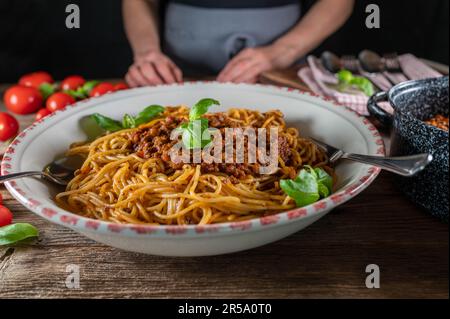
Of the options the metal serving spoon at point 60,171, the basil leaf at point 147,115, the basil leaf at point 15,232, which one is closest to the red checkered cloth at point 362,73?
the basil leaf at point 147,115

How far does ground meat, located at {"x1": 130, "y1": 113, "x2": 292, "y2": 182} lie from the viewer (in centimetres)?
172

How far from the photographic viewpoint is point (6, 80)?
4434 mm

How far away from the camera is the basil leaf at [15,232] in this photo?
156 centimetres

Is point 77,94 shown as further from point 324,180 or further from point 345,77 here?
point 324,180

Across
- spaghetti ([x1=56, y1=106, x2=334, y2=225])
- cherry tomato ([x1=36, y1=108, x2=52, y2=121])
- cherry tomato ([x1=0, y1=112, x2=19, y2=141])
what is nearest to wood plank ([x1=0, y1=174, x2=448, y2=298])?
spaghetti ([x1=56, y1=106, x2=334, y2=225])

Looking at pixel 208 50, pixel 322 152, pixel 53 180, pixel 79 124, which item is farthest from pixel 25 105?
pixel 322 152

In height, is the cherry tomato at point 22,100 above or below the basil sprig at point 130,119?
below

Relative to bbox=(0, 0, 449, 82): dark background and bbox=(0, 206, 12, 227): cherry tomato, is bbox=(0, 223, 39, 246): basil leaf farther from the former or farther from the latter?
bbox=(0, 0, 449, 82): dark background

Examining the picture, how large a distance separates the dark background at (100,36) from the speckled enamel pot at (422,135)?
2647 millimetres

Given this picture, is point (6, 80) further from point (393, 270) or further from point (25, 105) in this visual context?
point (393, 270)

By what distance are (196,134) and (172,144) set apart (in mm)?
192

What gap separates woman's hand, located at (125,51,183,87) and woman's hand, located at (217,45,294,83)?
29 cm

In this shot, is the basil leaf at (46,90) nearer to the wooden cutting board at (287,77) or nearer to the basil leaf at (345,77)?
the wooden cutting board at (287,77)

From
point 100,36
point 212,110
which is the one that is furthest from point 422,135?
point 100,36
